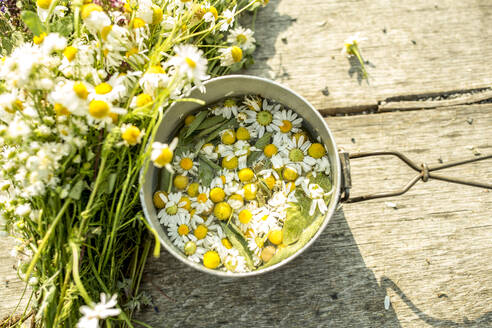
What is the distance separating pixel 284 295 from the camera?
70cm

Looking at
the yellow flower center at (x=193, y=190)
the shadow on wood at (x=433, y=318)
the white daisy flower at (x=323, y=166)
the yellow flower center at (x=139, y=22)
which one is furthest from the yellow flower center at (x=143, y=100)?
the shadow on wood at (x=433, y=318)

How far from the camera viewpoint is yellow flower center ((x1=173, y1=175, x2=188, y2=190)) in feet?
2.14

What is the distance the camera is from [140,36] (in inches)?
20.4

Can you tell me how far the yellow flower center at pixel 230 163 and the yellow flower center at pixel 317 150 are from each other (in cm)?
14

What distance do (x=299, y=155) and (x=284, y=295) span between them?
0.28 m

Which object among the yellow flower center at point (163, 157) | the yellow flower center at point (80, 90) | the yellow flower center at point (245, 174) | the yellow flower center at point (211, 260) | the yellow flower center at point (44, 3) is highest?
the yellow flower center at point (44, 3)

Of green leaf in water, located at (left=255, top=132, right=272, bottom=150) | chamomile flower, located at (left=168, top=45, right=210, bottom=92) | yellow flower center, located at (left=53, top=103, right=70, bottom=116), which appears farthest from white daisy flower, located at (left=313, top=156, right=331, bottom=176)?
yellow flower center, located at (left=53, top=103, right=70, bottom=116)

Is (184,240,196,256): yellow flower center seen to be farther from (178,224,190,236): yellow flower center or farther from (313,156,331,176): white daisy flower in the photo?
(313,156,331,176): white daisy flower

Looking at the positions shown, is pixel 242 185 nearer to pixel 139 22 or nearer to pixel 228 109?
pixel 228 109

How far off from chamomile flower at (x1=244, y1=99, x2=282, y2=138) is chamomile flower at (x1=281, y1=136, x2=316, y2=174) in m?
0.04

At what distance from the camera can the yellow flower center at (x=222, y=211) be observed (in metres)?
0.64

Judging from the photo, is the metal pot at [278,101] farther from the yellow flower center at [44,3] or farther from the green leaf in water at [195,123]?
the yellow flower center at [44,3]

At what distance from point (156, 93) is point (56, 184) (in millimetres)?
176

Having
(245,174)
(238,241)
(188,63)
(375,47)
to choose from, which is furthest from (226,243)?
(375,47)
